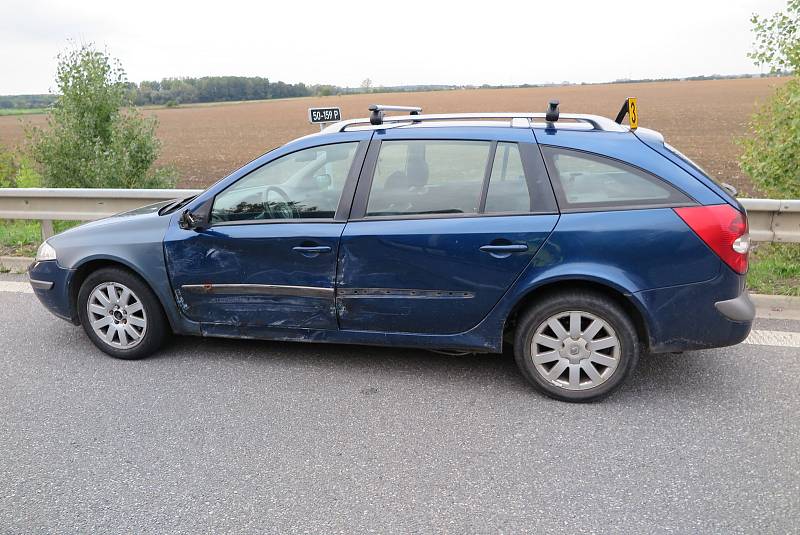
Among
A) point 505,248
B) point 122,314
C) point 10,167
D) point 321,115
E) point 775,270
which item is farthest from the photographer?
point 10,167

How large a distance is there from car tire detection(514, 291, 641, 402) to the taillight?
577 millimetres

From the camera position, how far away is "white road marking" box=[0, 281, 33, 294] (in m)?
6.02

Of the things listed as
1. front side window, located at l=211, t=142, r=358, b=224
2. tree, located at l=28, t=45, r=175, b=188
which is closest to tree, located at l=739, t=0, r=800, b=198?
front side window, located at l=211, t=142, r=358, b=224

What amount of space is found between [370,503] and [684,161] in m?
2.49

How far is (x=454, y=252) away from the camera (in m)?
3.72

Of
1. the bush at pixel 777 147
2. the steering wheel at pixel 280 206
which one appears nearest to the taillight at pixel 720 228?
the steering wheel at pixel 280 206

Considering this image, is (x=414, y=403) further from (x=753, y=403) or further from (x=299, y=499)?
(x=753, y=403)

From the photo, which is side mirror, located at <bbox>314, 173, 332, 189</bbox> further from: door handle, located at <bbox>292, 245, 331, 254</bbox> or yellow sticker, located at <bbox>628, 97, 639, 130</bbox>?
yellow sticker, located at <bbox>628, 97, 639, 130</bbox>

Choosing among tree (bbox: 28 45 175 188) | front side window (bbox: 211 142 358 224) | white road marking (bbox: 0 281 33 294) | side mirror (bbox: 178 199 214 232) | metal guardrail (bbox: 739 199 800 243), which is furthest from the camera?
tree (bbox: 28 45 175 188)

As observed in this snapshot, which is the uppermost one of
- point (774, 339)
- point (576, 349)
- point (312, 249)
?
point (312, 249)

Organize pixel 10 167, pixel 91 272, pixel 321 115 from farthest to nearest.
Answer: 1. pixel 10 167
2. pixel 321 115
3. pixel 91 272

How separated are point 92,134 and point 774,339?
39.4ft

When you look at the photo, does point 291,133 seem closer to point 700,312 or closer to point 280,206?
point 280,206

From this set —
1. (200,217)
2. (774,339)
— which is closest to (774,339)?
(774,339)
